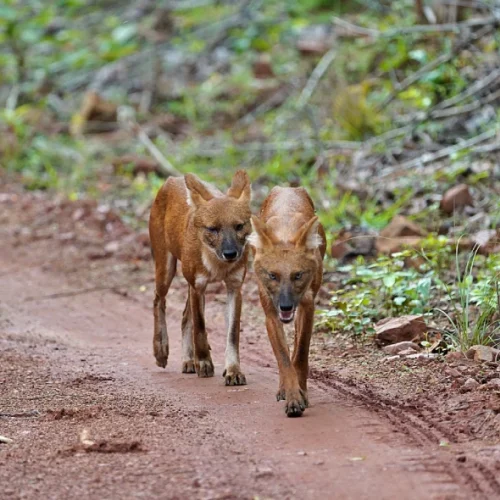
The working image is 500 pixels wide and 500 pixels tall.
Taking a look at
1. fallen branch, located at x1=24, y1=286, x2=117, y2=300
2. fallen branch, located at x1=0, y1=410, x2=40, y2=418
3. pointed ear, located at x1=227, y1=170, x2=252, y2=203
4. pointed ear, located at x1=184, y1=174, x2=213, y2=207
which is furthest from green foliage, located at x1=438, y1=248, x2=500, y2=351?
fallen branch, located at x1=24, y1=286, x2=117, y2=300

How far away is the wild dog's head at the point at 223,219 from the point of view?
22.0 feet

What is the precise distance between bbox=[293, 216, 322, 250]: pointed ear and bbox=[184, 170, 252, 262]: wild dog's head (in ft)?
2.57

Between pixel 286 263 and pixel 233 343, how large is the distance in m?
1.17

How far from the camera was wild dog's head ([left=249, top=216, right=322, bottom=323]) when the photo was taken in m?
5.84

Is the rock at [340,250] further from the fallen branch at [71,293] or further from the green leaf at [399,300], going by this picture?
the fallen branch at [71,293]

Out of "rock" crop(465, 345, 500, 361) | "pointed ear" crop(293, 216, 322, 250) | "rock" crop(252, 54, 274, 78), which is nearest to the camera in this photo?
"pointed ear" crop(293, 216, 322, 250)

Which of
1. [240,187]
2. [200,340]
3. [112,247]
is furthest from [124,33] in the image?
[200,340]

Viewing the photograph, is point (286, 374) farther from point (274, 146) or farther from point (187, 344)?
point (274, 146)

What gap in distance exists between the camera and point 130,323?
29.7 ft

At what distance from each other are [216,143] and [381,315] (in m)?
7.73

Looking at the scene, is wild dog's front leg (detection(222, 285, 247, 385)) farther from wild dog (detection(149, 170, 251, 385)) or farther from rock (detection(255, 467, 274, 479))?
rock (detection(255, 467, 274, 479))

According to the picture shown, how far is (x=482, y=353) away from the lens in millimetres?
6523

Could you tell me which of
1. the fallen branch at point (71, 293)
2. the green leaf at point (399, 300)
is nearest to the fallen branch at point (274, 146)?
the fallen branch at point (71, 293)

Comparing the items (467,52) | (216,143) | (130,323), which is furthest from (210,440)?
(216,143)
